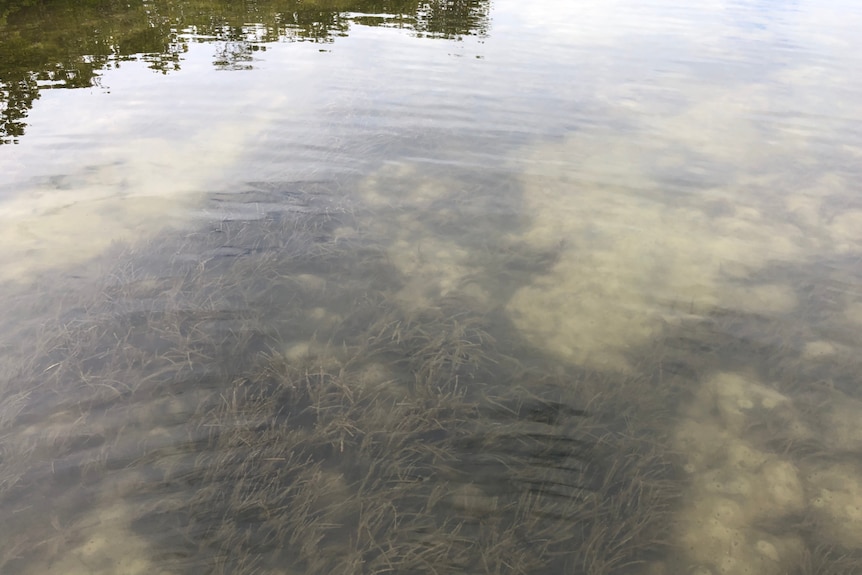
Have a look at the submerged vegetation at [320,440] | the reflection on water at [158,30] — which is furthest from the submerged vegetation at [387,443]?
the reflection on water at [158,30]

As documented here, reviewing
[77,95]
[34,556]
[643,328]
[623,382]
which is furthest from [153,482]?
[77,95]

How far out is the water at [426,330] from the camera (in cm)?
285

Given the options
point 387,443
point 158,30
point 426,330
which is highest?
point 158,30

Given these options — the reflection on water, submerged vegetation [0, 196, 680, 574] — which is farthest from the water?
the reflection on water

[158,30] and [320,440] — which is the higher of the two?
[158,30]

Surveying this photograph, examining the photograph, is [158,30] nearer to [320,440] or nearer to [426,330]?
[426,330]

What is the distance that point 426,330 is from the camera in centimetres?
409

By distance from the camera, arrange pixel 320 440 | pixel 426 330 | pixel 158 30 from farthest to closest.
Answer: pixel 158 30 → pixel 426 330 → pixel 320 440

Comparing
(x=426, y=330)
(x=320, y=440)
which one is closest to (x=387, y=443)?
(x=320, y=440)

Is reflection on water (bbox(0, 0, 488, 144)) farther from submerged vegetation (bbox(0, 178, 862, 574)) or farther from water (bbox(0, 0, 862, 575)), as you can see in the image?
submerged vegetation (bbox(0, 178, 862, 574))

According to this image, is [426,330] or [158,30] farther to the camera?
[158,30]

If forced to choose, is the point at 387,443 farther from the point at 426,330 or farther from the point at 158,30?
the point at 158,30

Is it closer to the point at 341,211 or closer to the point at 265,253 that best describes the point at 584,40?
the point at 341,211

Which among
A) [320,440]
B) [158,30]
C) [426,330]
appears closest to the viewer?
[320,440]
